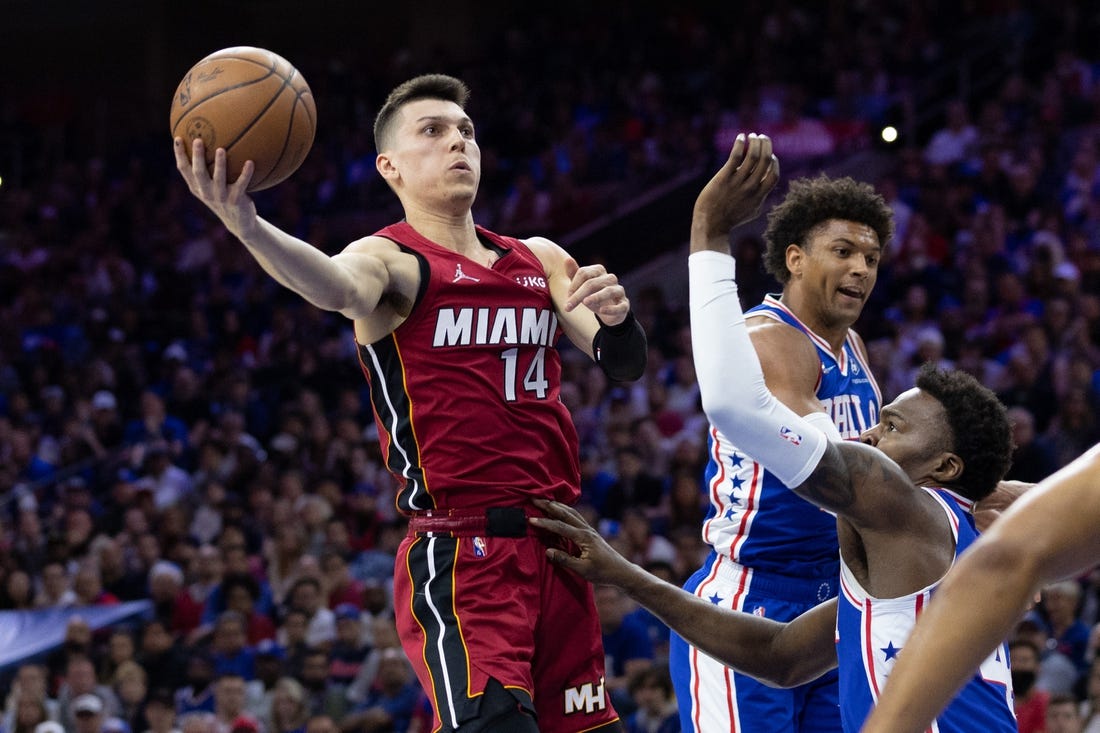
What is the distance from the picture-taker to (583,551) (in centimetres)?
397

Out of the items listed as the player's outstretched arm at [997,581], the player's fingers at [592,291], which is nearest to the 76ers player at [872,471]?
the player's fingers at [592,291]

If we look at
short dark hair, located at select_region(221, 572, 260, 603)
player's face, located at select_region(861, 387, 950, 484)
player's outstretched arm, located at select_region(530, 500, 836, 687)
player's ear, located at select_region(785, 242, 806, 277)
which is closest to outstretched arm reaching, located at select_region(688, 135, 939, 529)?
player's face, located at select_region(861, 387, 950, 484)

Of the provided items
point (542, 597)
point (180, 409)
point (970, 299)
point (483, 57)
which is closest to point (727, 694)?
point (542, 597)

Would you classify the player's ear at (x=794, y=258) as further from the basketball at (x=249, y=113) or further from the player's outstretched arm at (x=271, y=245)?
the basketball at (x=249, y=113)

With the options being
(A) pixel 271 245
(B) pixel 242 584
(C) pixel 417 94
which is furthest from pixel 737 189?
(B) pixel 242 584

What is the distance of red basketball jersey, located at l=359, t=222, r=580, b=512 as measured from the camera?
158 inches

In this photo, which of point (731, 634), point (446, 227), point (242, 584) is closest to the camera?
point (731, 634)

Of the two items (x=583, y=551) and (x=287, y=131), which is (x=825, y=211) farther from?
(x=287, y=131)

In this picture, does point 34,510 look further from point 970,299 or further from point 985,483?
point 985,483

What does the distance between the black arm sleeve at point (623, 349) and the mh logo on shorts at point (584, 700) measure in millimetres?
878

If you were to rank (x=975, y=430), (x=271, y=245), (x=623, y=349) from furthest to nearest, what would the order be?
(x=623, y=349)
(x=271, y=245)
(x=975, y=430)

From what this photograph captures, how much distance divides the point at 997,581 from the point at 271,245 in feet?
7.37

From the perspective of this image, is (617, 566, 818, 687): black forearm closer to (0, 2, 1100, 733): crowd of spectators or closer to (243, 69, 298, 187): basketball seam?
(243, 69, 298, 187): basketball seam

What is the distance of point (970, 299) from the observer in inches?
420
